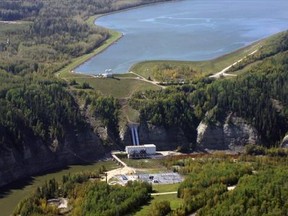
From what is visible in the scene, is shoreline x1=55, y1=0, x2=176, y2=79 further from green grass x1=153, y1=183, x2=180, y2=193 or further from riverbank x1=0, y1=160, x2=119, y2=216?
green grass x1=153, y1=183, x2=180, y2=193

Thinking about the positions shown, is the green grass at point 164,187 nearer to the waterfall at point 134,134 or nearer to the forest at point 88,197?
the forest at point 88,197


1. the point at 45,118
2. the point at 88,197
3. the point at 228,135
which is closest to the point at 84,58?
the point at 45,118

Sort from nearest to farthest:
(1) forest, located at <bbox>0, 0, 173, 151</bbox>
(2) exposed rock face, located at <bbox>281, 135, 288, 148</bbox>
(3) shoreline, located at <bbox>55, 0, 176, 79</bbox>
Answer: (1) forest, located at <bbox>0, 0, 173, 151</bbox>, (2) exposed rock face, located at <bbox>281, 135, 288, 148</bbox>, (3) shoreline, located at <bbox>55, 0, 176, 79</bbox>

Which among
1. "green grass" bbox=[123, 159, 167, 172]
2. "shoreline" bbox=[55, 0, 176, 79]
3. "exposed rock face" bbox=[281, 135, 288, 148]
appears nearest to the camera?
"green grass" bbox=[123, 159, 167, 172]

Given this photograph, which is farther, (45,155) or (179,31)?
(179,31)

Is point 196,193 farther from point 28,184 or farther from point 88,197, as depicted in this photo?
point 28,184

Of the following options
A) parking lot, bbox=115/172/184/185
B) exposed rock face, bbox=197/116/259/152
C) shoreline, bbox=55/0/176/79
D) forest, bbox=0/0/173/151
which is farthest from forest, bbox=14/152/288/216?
shoreline, bbox=55/0/176/79
